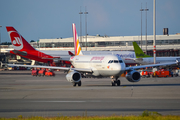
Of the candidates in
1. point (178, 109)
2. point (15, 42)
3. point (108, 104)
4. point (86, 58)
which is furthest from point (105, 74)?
point (15, 42)

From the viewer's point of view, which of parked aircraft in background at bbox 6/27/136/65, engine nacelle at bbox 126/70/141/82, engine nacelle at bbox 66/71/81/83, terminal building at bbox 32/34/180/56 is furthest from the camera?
terminal building at bbox 32/34/180/56

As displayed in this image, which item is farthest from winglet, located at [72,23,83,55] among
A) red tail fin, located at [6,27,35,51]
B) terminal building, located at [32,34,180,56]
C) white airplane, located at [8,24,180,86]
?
terminal building, located at [32,34,180,56]

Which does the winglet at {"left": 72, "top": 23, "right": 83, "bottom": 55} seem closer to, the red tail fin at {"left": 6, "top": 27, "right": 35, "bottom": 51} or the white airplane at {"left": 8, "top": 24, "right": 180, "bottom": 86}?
the white airplane at {"left": 8, "top": 24, "right": 180, "bottom": 86}

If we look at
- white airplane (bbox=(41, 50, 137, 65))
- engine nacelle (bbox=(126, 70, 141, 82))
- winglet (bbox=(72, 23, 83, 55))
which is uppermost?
winglet (bbox=(72, 23, 83, 55))

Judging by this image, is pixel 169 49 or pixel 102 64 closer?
pixel 102 64

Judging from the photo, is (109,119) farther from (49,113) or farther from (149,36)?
(149,36)

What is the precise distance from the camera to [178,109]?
1634 cm

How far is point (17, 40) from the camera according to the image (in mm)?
74188

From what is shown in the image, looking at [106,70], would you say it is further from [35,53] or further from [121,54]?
[35,53]

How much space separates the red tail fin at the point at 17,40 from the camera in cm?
6997

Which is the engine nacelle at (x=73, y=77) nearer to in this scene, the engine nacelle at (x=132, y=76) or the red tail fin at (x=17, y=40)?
the engine nacelle at (x=132, y=76)

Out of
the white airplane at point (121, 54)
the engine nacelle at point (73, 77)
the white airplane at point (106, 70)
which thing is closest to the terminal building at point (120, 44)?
the white airplane at point (121, 54)

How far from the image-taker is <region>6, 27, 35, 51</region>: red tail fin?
2755 inches

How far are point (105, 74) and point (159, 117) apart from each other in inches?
794
